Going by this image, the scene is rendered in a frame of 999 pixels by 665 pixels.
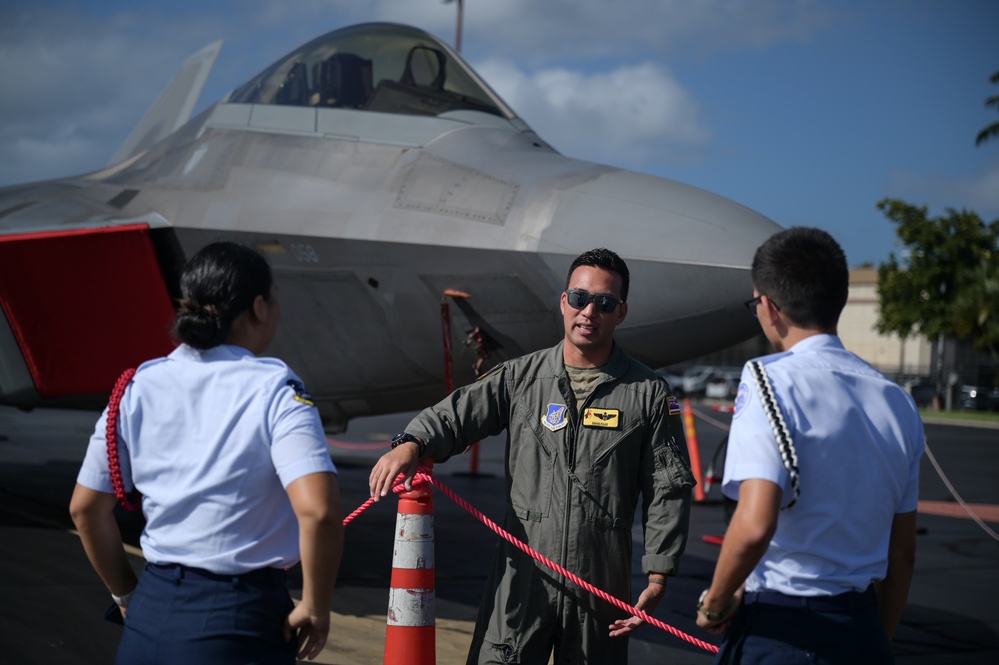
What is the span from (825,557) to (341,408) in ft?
15.4

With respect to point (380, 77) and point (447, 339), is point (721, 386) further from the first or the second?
point (447, 339)

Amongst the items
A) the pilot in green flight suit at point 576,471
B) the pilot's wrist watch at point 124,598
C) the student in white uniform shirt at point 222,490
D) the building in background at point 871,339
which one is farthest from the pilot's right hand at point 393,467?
the building in background at point 871,339

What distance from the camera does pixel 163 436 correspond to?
2.35 metres

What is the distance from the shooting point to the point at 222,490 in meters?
2.29

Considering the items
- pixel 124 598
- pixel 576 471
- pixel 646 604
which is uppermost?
pixel 576 471

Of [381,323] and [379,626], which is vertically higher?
[381,323]

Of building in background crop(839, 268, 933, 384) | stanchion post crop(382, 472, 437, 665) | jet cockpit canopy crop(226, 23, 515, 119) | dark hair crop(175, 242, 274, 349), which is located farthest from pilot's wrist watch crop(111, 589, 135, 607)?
building in background crop(839, 268, 933, 384)

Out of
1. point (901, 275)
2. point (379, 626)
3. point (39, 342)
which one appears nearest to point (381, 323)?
point (379, 626)

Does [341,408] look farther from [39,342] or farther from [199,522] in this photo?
[199,522]

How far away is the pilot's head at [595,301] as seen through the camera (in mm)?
3330

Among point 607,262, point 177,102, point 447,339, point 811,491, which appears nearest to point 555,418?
point 607,262

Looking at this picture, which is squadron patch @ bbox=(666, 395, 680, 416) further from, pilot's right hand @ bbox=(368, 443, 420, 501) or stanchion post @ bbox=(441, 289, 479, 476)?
stanchion post @ bbox=(441, 289, 479, 476)

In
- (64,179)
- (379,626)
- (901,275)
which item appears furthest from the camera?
(901,275)

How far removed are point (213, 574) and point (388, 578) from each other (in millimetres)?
4652
